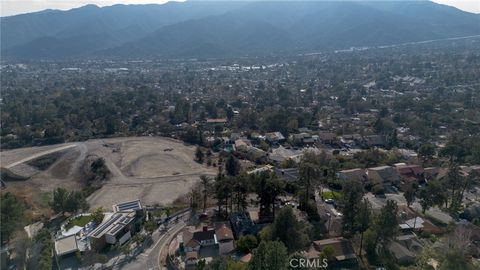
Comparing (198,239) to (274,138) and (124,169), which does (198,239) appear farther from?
(274,138)

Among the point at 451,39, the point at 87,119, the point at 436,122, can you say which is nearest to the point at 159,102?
the point at 87,119

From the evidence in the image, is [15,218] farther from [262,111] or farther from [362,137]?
[262,111]

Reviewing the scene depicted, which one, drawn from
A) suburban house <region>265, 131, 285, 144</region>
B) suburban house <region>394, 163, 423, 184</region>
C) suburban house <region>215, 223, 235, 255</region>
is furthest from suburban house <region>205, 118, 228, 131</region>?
suburban house <region>215, 223, 235, 255</region>

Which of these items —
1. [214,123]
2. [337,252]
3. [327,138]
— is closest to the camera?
[337,252]

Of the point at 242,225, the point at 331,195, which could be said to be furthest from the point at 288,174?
the point at 242,225

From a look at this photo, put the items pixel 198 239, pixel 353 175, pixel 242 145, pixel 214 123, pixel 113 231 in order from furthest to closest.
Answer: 1. pixel 214 123
2. pixel 242 145
3. pixel 353 175
4. pixel 113 231
5. pixel 198 239

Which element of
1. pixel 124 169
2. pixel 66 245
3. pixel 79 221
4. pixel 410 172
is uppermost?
pixel 66 245
